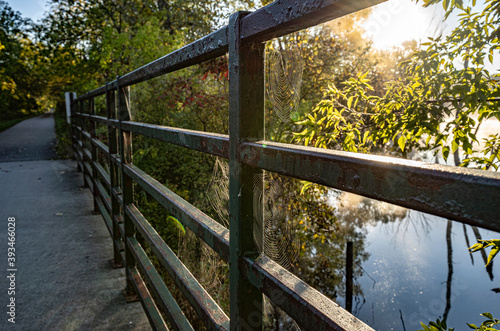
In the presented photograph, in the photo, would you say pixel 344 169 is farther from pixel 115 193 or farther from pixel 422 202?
pixel 115 193

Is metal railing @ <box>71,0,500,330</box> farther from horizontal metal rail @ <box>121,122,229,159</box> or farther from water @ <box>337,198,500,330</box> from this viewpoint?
water @ <box>337,198,500,330</box>

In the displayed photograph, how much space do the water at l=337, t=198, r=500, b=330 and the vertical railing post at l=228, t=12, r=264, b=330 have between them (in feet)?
35.1

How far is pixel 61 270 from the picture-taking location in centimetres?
341

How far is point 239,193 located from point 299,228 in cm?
526

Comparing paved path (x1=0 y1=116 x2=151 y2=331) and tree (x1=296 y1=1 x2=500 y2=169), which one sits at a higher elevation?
tree (x1=296 y1=1 x2=500 y2=169)

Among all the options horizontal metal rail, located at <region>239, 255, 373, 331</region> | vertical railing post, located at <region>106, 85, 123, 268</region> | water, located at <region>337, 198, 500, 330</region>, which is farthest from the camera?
water, located at <region>337, 198, 500, 330</region>

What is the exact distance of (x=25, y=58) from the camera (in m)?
19.3

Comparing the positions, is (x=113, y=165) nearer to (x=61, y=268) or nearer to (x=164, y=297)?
(x=61, y=268)

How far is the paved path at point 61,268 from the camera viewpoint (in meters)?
2.64

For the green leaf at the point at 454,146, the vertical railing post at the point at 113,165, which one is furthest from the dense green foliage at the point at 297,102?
the vertical railing post at the point at 113,165

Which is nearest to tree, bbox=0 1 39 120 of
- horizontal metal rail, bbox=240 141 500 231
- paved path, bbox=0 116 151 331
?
paved path, bbox=0 116 151 331

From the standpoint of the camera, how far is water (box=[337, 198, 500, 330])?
12.0 metres

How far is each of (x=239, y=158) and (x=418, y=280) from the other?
15.7m

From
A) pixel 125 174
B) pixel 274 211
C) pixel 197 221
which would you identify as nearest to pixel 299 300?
pixel 197 221
